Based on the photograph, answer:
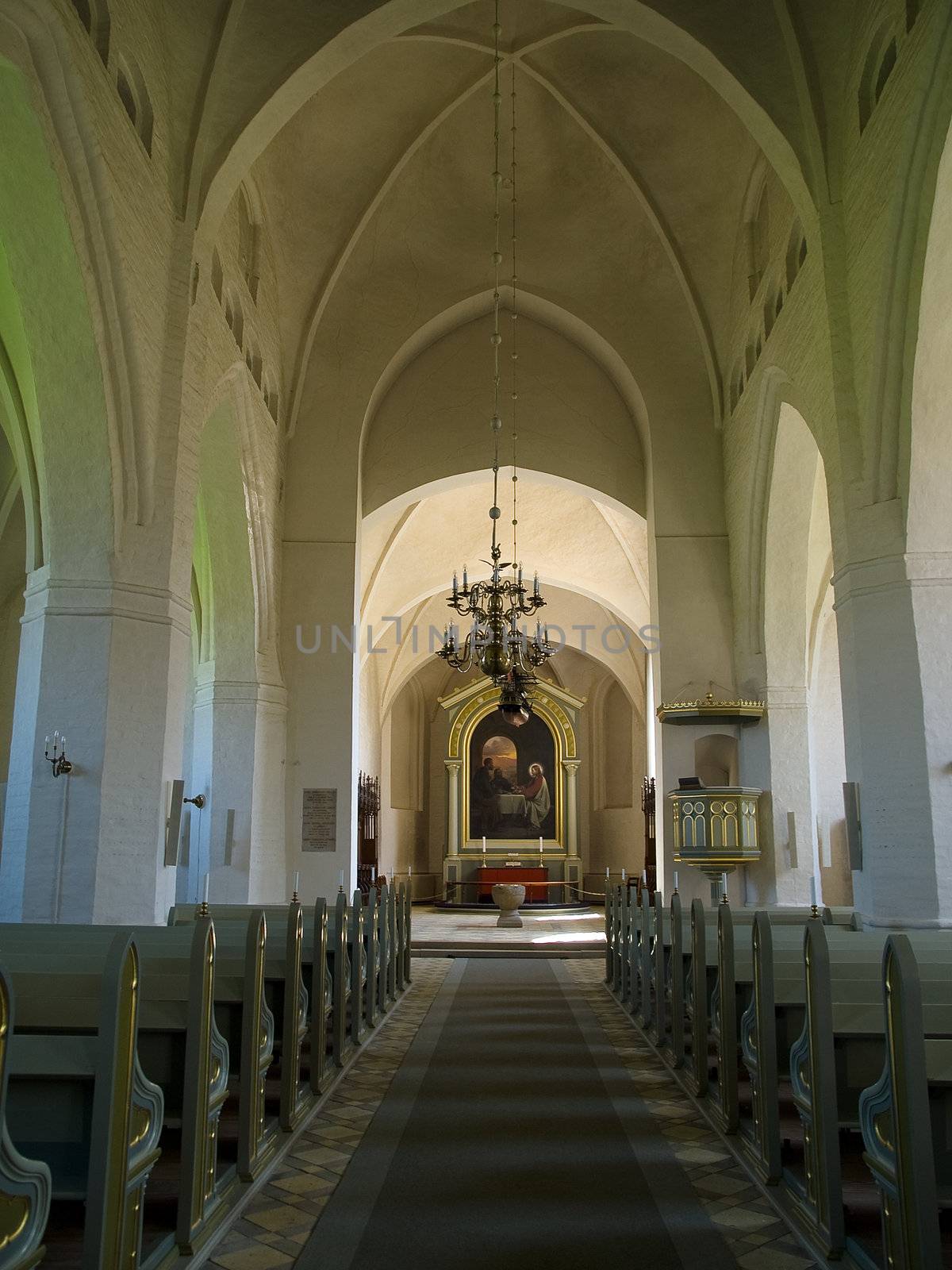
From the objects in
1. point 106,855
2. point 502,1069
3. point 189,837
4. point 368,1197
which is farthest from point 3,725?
point 368,1197

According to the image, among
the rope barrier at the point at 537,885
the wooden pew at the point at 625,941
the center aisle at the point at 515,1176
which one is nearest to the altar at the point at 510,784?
the rope barrier at the point at 537,885

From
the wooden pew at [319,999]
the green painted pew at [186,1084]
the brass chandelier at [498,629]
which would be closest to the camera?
the green painted pew at [186,1084]

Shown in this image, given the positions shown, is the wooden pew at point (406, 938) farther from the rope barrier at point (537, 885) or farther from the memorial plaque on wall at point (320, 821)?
the rope barrier at point (537, 885)

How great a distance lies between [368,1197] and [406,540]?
1465cm

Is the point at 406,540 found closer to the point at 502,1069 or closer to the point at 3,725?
the point at 3,725

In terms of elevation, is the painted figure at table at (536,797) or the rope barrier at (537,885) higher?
the painted figure at table at (536,797)

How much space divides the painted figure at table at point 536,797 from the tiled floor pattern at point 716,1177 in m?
17.9

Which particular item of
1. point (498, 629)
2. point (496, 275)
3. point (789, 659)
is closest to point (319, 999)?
point (498, 629)

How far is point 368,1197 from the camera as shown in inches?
133

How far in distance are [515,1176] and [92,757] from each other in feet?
16.6

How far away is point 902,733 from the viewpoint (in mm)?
7633

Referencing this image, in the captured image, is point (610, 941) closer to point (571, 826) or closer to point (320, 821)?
point (320, 821)

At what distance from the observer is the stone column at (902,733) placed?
7324 millimetres

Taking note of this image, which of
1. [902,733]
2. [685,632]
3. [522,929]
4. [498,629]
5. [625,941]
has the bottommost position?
[522,929]
